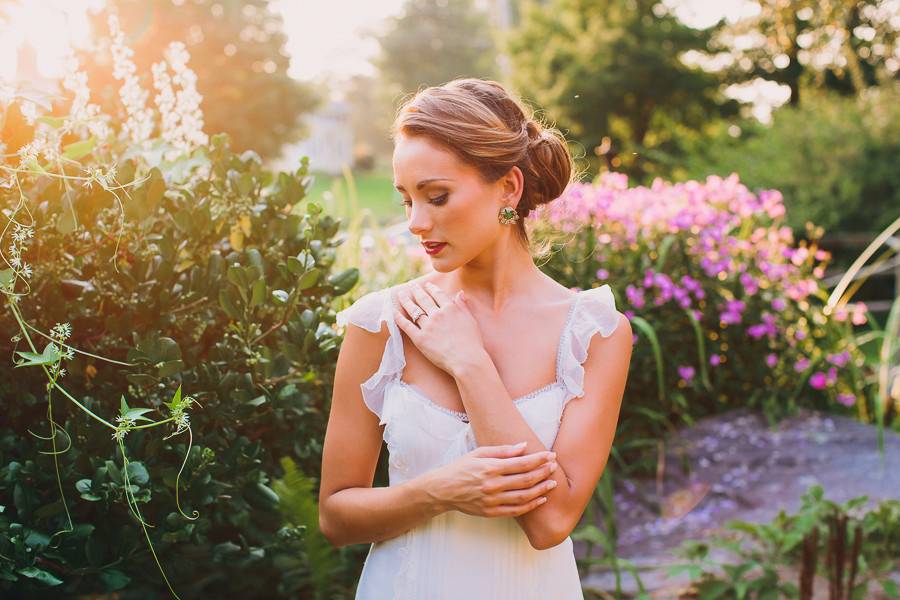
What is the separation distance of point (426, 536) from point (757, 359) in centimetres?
383

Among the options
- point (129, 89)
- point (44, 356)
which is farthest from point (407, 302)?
point (129, 89)

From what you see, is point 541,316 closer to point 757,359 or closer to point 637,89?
point 757,359

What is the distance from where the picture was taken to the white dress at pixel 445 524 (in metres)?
1.90

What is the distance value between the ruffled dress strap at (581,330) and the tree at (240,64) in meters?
25.0

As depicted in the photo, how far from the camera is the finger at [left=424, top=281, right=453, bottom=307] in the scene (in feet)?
6.59

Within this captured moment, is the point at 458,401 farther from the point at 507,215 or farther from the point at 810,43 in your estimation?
the point at 810,43

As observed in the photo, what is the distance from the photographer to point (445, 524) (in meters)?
1.93

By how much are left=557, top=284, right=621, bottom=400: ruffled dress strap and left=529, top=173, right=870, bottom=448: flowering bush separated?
2.55 meters

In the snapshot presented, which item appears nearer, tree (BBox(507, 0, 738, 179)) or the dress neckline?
the dress neckline

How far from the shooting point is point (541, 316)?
209 cm

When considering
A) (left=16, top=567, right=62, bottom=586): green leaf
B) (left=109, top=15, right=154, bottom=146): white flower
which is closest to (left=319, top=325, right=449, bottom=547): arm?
(left=16, top=567, right=62, bottom=586): green leaf

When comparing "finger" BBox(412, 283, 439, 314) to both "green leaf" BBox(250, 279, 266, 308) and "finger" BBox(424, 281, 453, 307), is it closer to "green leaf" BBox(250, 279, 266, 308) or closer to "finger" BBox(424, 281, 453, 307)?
"finger" BBox(424, 281, 453, 307)

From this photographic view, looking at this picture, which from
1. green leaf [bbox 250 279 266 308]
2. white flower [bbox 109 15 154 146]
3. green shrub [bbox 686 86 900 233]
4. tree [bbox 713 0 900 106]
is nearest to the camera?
green leaf [bbox 250 279 266 308]

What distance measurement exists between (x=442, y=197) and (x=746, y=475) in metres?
3.39
